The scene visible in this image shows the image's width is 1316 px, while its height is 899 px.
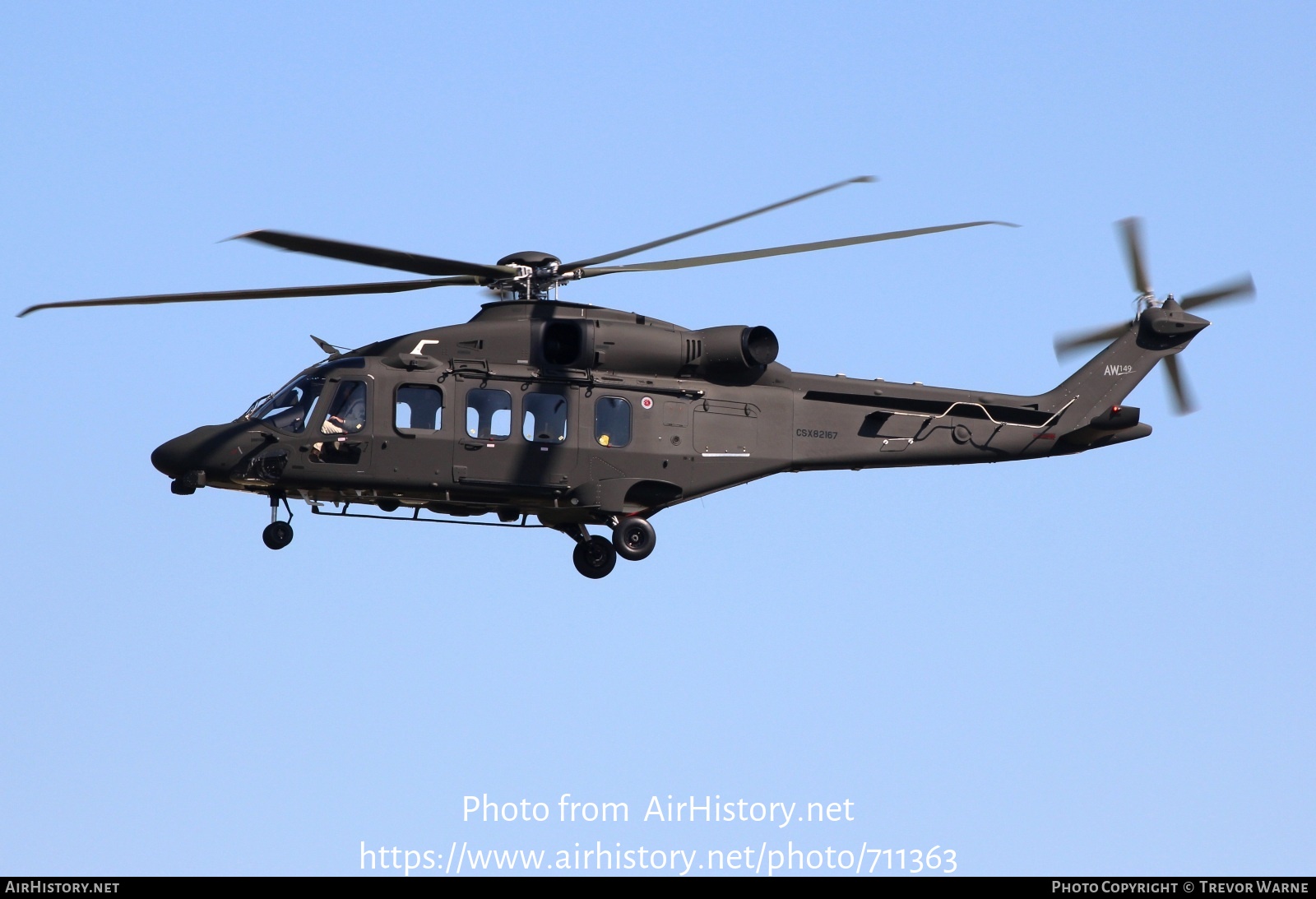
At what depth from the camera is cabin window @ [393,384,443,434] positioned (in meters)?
27.1

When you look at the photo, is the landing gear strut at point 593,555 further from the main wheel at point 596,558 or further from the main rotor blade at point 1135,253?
the main rotor blade at point 1135,253

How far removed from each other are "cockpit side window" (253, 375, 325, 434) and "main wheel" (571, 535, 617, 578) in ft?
15.7

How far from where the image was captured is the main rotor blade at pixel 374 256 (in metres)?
23.9

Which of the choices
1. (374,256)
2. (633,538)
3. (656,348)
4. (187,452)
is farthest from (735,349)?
(187,452)

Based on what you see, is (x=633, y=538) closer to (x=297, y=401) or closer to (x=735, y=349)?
(x=735, y=349)

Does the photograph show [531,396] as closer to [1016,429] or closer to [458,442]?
[458,442]

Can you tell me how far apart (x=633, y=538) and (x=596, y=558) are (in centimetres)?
103

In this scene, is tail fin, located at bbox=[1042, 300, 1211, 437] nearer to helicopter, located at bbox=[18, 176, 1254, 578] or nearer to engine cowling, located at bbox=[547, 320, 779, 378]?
helicopter, located at bbox=[18, 176, 1254, 578]

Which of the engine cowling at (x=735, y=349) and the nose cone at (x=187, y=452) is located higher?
the engine cowling at (x=735, y=349)

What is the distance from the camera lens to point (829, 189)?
81.8ft

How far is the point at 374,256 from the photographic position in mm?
25625

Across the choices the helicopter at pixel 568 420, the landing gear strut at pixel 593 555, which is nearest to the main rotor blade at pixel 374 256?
the helicopter at pixel 568 420

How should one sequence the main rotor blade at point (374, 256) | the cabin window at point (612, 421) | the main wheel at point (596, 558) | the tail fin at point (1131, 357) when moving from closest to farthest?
the main rotor blade at point (374, 256)
the cabin window at point (612, 421)
the main wheel at point (596, 558)
the tail fin at point (1131, 357)

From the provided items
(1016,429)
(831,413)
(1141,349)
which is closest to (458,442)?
(831,413)
